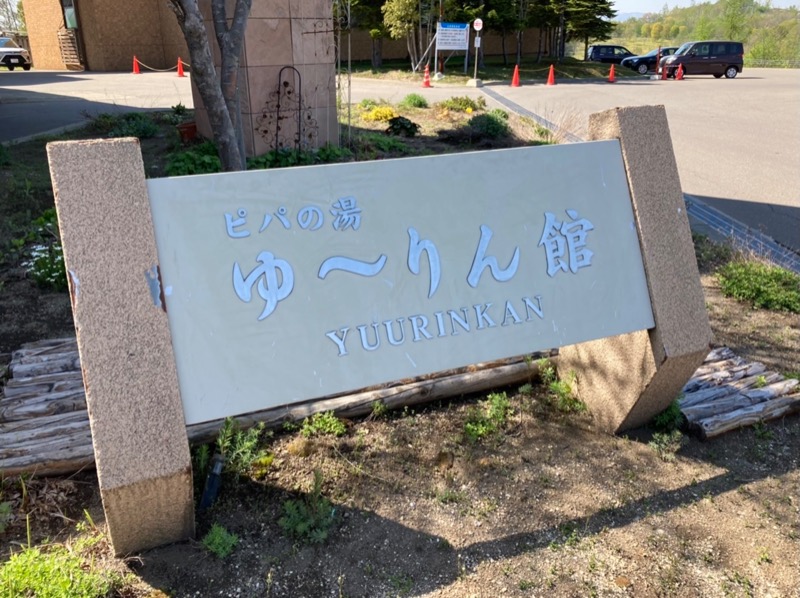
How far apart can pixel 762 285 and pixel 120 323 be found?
4831 millimetres

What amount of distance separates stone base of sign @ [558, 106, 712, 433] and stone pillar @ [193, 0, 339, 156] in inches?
232

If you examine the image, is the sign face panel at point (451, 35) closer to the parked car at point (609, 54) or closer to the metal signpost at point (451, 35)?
the metal signpost at point (451, 35)

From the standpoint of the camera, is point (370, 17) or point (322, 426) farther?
point (370, 17)

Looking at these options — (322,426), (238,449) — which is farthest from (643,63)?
(238,449)

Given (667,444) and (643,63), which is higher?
(643,63)

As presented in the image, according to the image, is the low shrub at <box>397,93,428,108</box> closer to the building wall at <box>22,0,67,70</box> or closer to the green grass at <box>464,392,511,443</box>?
the green grass at <box>464,392,511,443</box>

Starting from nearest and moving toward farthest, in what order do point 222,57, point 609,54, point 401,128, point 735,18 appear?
point 222,57
point 401,128
point 609,54
point 735,18

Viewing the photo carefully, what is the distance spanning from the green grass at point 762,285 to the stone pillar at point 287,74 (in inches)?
218

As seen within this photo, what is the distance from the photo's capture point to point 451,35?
21.3 meters

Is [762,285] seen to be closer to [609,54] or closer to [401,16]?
[401,16]

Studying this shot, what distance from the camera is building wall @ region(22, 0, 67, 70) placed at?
27386 millimetres

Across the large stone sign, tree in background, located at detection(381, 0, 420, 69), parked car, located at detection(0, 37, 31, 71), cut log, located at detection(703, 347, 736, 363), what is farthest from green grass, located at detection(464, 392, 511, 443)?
parked car, located at detection(0, 37, 31, 71)

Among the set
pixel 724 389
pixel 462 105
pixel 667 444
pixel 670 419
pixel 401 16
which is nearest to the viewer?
pixel 667 444

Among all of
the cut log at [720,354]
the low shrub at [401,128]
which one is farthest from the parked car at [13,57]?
the cut log at [720,354]
